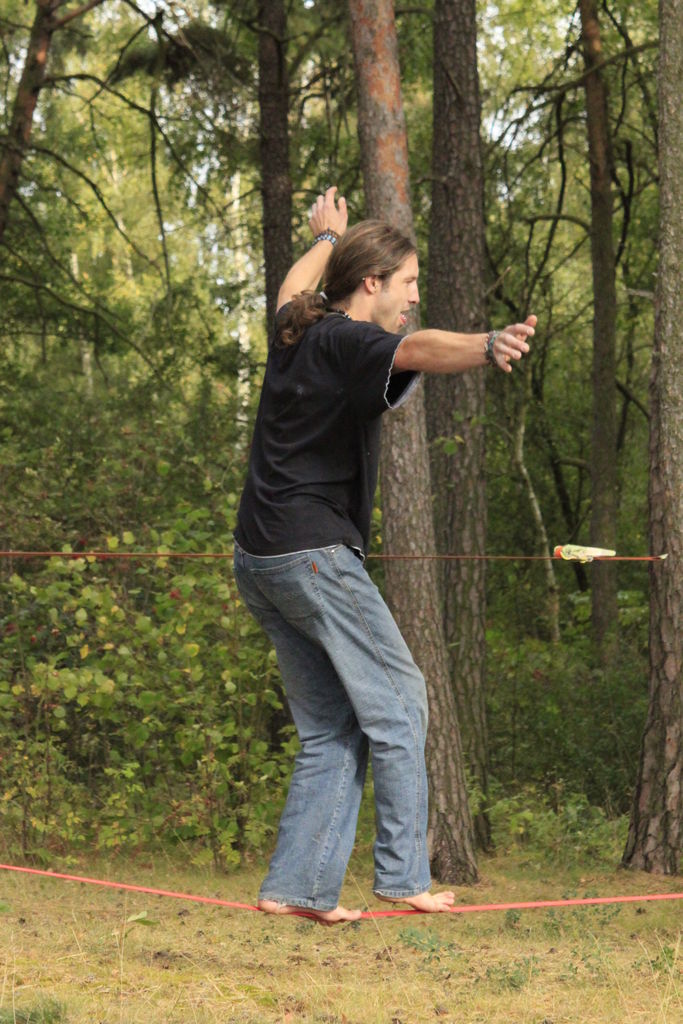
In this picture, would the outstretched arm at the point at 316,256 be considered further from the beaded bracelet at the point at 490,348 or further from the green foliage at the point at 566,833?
the green foliage at the point at 566,833

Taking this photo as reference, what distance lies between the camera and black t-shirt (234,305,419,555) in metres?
3.50

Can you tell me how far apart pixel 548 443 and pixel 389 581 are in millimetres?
11922

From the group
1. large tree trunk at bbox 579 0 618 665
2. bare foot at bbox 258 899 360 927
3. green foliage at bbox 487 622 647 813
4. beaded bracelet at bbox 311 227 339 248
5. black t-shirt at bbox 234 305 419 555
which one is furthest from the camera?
large tree trunk at bbox 579 0 618 665

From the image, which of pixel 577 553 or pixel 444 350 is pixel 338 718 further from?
pixel 444 350

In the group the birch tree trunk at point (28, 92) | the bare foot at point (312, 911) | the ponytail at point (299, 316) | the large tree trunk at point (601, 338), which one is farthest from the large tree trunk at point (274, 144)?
the bare foot at point (312, 911)

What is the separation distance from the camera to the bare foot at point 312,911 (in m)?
3.81

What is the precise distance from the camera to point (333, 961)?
5.78 m

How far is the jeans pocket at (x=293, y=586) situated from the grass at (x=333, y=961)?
134 centimetres

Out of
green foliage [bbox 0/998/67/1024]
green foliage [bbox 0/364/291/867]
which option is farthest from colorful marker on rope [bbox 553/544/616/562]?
green foliage [bbox 0/364/291/867]

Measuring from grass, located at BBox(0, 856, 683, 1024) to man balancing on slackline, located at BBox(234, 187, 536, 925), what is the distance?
34.0 inches

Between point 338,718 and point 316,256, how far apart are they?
144 cm

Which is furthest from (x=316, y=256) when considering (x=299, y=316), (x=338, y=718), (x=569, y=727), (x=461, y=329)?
(x=569, y=727)

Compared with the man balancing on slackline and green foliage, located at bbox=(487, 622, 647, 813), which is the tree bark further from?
the man balancing on slackline

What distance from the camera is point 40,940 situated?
19.0 feet
